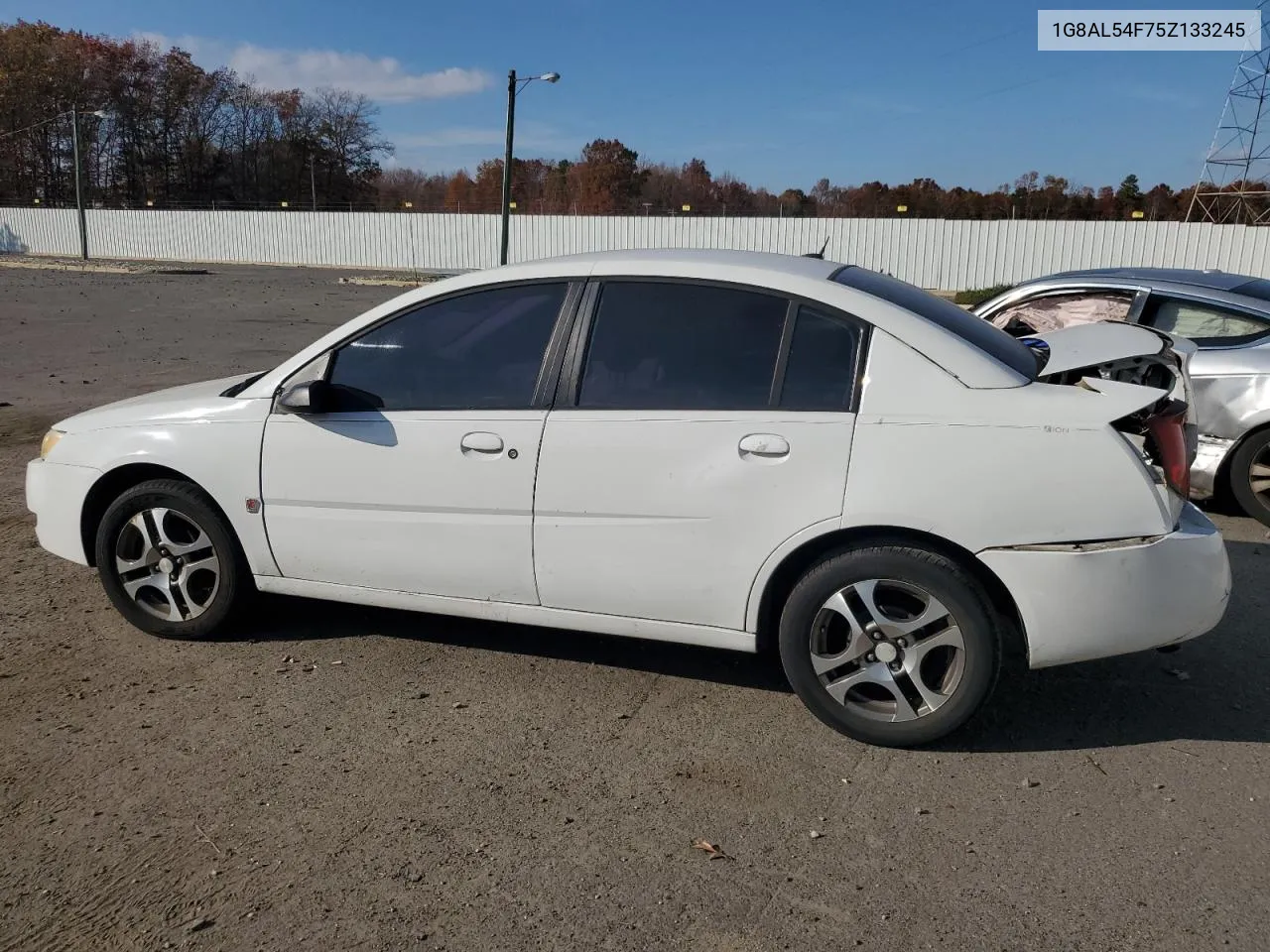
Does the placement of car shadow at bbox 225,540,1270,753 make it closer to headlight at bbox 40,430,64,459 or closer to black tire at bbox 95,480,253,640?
black tire at bbox 95,480,253,640

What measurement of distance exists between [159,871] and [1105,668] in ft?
11.9

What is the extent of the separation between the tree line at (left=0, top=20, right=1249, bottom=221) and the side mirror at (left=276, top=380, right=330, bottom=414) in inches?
2621

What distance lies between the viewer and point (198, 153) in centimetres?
Result: 8550

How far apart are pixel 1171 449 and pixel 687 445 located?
1.70m

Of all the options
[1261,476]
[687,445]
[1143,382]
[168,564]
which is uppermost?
[1143,382]

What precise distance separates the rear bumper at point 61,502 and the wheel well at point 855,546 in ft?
9.78

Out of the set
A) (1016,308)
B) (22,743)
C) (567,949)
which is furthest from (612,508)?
(1016,308)

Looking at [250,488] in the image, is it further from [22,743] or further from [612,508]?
[612,508]

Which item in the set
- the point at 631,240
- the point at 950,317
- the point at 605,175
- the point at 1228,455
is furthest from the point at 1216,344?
the point at 605,175

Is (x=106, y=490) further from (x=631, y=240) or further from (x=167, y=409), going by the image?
(x=631, y=240)

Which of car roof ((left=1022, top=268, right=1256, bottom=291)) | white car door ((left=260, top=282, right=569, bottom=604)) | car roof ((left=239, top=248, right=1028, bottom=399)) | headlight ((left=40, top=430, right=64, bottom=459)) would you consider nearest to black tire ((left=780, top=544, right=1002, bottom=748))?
car roof ((left=239, top=248, right=1028, bottom=399))

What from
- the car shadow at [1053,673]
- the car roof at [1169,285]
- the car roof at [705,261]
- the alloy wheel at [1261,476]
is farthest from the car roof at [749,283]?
the alloy wheel at [1261,476]

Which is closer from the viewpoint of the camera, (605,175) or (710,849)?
(710,849)

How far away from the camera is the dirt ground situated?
2693 mm
